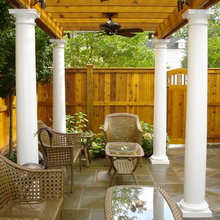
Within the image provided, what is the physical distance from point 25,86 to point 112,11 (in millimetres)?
1793

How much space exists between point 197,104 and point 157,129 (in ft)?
8.17

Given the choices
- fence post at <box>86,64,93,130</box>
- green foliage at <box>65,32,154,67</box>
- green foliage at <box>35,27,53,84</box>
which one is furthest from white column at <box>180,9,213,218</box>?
green foliage at <box>65,32,154,67</box>

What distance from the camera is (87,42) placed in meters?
10.7

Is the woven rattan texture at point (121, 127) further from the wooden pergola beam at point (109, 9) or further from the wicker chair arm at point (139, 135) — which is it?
the wooden pergola beam at point (109, 9)

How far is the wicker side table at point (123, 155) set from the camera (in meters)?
4.52

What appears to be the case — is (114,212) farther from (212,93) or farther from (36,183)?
(212,93)

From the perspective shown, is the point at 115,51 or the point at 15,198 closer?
the point at 15,198

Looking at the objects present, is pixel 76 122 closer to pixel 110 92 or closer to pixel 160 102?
pixel 110 92

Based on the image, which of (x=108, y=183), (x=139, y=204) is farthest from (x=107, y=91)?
(x=139, y=204)

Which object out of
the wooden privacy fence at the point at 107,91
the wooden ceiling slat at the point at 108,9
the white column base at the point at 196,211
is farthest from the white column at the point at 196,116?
the wooden privacy fence at the point at 107,91

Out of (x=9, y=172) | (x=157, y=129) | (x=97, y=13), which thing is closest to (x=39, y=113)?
(x=157, y=129)

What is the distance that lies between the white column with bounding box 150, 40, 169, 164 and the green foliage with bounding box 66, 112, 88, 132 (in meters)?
1.69

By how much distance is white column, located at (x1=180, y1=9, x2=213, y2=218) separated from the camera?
350cm

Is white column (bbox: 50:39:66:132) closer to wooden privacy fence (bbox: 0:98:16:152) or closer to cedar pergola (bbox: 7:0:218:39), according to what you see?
cedar pergola (bbox: 7:0:218:39)
